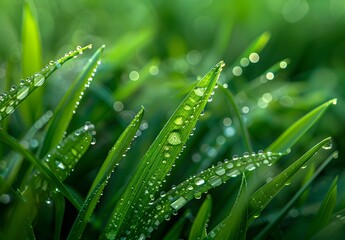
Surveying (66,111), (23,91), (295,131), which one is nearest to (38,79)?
(23,91)

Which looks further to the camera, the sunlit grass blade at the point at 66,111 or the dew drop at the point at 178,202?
the sunlit grass blade at the point at 66,111

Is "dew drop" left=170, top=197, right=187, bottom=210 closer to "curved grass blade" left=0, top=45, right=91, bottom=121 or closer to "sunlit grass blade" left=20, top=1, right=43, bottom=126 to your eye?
"curved grass blade" left=0, top=45, right=91, bottom=121

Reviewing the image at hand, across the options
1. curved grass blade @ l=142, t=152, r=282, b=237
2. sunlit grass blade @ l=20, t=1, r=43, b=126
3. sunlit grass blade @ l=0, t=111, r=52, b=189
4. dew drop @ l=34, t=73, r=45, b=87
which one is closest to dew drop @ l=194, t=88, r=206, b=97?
curved grass blade @ l=142, t=152, r=282, b=237

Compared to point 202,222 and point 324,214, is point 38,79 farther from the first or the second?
point 324,214

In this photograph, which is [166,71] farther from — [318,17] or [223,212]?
[318,17]

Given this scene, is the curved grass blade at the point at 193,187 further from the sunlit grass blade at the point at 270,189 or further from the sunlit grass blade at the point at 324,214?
the sunlit grass blade at the point at 324,214

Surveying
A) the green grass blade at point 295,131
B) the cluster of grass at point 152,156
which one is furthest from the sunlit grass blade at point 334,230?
the green grass blade at point 295,131
